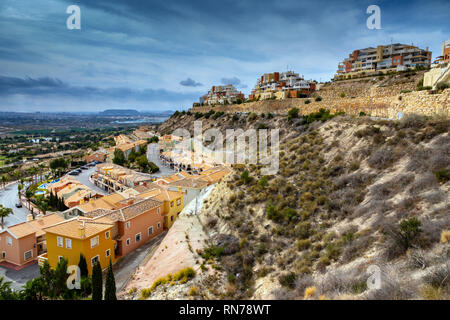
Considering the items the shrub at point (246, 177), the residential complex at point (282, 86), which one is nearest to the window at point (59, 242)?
the shrub at point (246, 177)

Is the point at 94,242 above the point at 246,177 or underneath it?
underneath

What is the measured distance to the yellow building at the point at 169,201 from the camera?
26734 mm

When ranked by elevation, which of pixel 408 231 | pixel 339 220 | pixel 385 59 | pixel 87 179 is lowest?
pixel 87 179

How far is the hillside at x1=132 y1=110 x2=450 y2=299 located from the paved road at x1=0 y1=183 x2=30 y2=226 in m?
33.9

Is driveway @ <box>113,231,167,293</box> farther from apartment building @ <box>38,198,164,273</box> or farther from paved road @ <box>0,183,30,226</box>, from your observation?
paved road @ <box>0,183,30,226</box>

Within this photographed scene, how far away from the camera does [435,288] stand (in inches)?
219

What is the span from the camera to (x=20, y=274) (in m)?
22.4

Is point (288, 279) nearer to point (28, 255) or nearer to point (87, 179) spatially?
point (28, 255)

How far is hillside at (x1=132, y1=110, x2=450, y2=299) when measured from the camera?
7.34 m

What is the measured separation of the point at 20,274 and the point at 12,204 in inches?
1256

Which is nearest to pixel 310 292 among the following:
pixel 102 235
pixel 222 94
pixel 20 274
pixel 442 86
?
pixel 442 86
